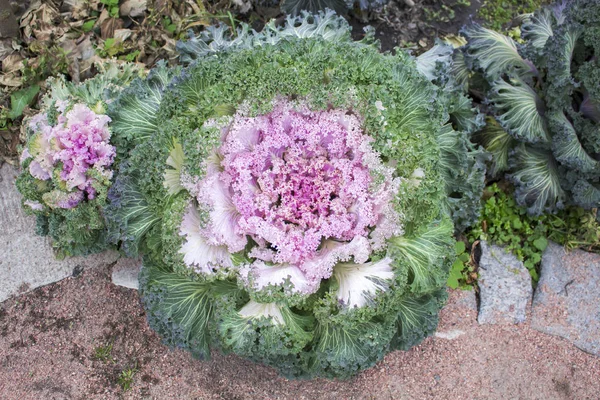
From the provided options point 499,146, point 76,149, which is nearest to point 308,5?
point 499,146

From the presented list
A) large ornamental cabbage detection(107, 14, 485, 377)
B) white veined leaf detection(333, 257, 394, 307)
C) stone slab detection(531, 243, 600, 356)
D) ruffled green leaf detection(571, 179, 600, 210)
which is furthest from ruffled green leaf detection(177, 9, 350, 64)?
stone slab detection(531, 243, 600, 356)

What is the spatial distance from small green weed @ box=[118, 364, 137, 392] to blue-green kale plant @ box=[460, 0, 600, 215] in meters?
2.80

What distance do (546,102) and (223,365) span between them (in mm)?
2720

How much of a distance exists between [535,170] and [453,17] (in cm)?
146

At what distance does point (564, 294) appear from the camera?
3943mm

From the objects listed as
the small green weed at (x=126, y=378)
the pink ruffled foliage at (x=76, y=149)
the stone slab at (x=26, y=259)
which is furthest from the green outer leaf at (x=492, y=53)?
the small green weed at (x=126, y=378)

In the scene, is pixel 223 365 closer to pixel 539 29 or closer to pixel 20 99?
pixel 20 99

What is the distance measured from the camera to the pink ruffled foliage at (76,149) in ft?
11.2

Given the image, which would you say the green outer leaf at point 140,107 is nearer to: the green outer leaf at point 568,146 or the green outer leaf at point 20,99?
the green outer leaf at point 20,99

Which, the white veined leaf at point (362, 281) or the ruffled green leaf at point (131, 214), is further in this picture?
the ruffled green leaf at point (131, 214)

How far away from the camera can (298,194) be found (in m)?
2.87

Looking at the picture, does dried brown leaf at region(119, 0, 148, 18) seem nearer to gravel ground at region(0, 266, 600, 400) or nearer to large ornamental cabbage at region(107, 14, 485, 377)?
large ornamental cabbage at region(107, 14, 485, 377)

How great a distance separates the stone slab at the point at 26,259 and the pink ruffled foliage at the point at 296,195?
1566 mm

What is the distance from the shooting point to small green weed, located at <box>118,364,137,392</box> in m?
3.73
